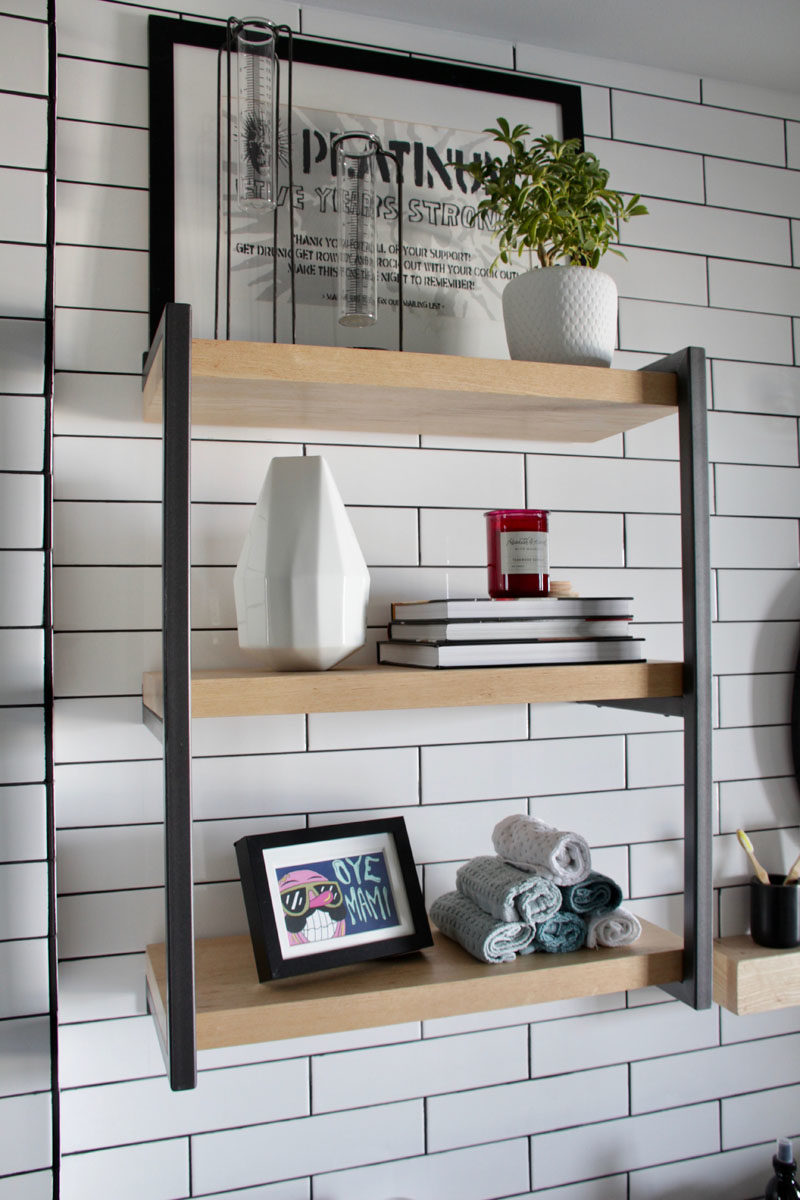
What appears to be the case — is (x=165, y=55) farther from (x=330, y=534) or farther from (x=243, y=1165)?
(x=243, y=1165)

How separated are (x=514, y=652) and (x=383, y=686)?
186 mm

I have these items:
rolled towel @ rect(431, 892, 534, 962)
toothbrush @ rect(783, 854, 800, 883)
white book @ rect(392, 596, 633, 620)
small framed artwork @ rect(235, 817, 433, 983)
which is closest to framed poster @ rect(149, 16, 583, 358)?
white book @ rect(392, 596, 633, 620)

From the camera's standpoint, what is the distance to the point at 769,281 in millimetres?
1630

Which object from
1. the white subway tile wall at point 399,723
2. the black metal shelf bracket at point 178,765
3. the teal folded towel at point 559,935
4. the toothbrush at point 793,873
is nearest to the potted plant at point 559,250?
the white subway tile wall at point 399,723

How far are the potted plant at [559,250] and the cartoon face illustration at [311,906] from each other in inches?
29.3

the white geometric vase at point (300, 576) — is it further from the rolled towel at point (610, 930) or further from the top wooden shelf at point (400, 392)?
the rolled towel at point (610, 930)

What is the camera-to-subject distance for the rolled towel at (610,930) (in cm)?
122

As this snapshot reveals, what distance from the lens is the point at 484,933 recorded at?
1175 mm

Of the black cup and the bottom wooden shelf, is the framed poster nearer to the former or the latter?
the bottom wooden shelf

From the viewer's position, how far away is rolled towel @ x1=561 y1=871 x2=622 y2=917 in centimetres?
123

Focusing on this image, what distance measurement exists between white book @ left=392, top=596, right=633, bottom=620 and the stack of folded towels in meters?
0.30

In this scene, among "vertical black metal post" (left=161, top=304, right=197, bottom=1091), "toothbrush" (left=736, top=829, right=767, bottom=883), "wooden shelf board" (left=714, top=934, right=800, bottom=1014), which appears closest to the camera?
"vertical black metal post" (left=161, top=304, right=197, bottom=1091)

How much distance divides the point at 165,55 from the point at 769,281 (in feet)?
3.46

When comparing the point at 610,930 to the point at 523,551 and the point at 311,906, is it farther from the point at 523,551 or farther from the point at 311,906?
the point at 523,551
